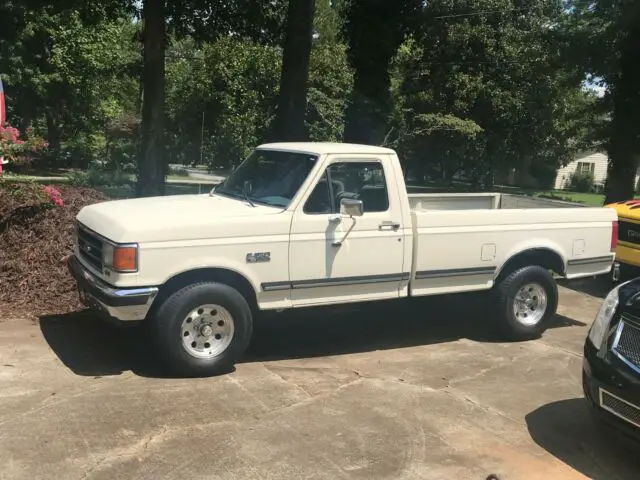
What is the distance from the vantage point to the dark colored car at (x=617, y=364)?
4.06 metres

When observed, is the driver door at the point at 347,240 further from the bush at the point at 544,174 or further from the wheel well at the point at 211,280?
the bush at the point at 544,174

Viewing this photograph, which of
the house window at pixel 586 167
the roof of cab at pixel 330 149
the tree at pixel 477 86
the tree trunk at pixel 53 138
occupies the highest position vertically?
the tree at pixel 477 86

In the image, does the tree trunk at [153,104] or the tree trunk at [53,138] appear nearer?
the tree trunk at [153,104]

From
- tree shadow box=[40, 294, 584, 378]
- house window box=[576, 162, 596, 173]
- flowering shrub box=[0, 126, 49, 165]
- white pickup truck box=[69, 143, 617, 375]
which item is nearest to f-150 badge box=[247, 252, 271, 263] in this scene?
white pickup truck box=[69, 143, 617, 375]

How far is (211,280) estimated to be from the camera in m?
5.60

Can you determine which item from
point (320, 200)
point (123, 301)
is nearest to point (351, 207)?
point (320, 200)

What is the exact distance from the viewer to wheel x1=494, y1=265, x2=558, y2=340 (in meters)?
7.01

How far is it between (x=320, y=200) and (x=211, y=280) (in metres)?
1.24

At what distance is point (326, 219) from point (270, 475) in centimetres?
256

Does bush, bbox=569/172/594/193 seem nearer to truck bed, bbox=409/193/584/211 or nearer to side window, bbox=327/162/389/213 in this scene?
truck bed, bbox=409/193/584/211

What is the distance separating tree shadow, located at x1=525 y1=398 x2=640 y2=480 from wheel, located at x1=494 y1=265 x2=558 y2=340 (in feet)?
5.49

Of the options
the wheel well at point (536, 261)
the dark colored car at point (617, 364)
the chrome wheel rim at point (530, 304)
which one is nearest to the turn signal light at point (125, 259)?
the dark colored car at point (617, 364)

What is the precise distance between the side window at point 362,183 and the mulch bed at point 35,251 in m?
3.30

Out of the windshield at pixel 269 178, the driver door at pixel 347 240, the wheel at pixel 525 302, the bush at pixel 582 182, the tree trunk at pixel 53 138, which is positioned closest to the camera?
the driver door at pixel 347 240
